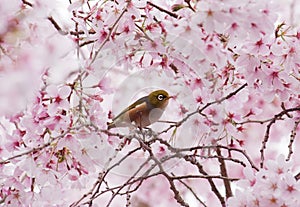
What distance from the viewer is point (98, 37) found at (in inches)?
75.3

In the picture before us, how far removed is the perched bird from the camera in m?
1.92

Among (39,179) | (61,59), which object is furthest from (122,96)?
(39,179)

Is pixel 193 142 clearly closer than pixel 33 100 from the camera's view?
No

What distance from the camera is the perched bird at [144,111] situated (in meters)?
1.92

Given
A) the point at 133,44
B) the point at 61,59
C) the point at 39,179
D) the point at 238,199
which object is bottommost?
the point at 238,199

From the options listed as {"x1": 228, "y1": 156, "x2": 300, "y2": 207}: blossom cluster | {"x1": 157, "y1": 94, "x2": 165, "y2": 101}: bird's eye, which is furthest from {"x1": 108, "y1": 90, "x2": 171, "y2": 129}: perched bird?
Answer: {"x1": 228, "y1": 156, "x2": 300, "y2": 207}: blossom cluster

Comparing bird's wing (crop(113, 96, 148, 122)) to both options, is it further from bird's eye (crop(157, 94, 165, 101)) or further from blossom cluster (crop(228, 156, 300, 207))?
blossom cluster (crop(228, 156, 300, 207))

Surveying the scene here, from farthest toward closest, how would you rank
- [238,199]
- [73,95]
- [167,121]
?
[167,121] < [73,95] < [238,199]

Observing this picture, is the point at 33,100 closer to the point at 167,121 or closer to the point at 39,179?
the point at 39,179

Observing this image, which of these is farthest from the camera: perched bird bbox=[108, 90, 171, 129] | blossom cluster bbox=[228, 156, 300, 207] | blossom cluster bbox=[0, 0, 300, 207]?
Result: perched bird bbox=[108, 90, 171, 129]

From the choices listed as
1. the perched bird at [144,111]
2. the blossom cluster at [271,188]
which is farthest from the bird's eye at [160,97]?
the blossom cluster at [271,188]

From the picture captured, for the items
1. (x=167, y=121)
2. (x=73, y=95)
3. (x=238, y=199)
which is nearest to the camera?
(x=238, y=199)

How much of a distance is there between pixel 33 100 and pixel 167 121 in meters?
0.42

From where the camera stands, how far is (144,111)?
1.96 meters
